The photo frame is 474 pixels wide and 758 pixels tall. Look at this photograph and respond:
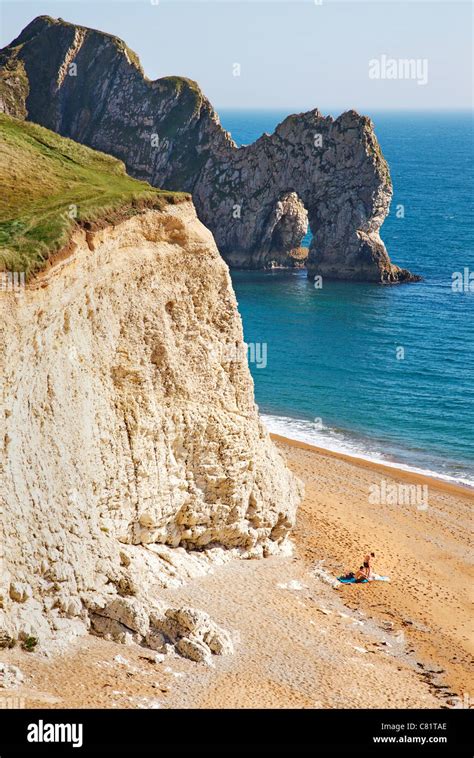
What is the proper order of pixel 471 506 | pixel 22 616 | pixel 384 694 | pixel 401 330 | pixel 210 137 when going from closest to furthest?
pixel 22 616
pixel 384 694
pixel 471 506
pixel 401 330
pixel 210 137

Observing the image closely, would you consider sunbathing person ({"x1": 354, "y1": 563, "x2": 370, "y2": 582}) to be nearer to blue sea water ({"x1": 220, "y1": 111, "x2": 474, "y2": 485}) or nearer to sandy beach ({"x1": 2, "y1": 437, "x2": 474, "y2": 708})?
sandy beach ({"x1": 2, "y1": 437, "x2": 474, "y2": 708})

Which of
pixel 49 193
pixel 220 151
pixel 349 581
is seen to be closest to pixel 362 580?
pixel 349 581

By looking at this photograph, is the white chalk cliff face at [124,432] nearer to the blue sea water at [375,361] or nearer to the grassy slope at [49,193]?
the grassy slope at [49,193]

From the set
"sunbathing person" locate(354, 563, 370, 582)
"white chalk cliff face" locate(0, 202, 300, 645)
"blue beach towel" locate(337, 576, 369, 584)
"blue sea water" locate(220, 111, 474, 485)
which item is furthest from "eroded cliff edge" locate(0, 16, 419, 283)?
"white chalk cliff face" locate(0, 202, 300, 645)

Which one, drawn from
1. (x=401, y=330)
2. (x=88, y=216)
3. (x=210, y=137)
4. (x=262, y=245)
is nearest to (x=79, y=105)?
(x=210, y=137)

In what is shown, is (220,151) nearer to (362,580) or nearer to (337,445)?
(337,445)
